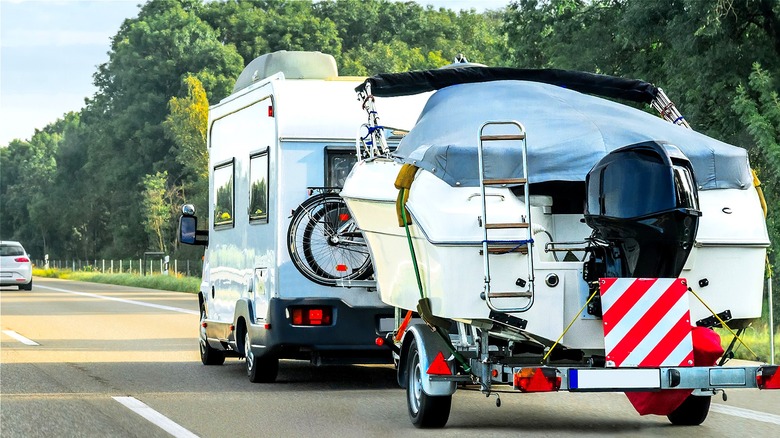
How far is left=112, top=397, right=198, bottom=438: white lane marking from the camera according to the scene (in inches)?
392

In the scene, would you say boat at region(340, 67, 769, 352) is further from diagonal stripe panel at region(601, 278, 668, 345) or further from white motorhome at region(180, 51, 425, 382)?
white motorhome at region(180, 51, 425, 382)

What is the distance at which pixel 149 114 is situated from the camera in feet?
318

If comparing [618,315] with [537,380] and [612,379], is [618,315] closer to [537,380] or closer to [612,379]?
[612,379]

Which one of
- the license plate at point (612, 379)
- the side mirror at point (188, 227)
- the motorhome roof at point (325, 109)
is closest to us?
the license plate at point (612, 379)

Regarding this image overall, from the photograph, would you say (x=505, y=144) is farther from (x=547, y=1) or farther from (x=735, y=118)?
(x=547, y=1)

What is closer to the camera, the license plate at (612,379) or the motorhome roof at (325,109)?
the license plate at (612,379)

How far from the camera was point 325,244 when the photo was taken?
1267 cm

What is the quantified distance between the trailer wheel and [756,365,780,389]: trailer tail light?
2159 mm

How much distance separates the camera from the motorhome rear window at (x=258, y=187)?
13.2 meters

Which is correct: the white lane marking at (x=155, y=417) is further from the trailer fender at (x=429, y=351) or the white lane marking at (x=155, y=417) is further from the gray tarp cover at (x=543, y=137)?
the gray tarp cover at (x=543, y=137)

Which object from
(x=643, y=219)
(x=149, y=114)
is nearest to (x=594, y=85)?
(x=643, y=219)

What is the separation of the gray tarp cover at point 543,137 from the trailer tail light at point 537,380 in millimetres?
1354

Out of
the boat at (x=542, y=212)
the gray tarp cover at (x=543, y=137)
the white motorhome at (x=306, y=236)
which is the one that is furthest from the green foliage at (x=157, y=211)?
the boat at (x=542, y=212)

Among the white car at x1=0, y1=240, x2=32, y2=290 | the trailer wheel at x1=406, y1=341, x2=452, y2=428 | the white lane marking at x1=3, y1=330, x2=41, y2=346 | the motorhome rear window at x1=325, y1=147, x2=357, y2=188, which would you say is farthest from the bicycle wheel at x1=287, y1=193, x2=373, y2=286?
the white car at x1=0, y1=240, x2=32, y2=290
